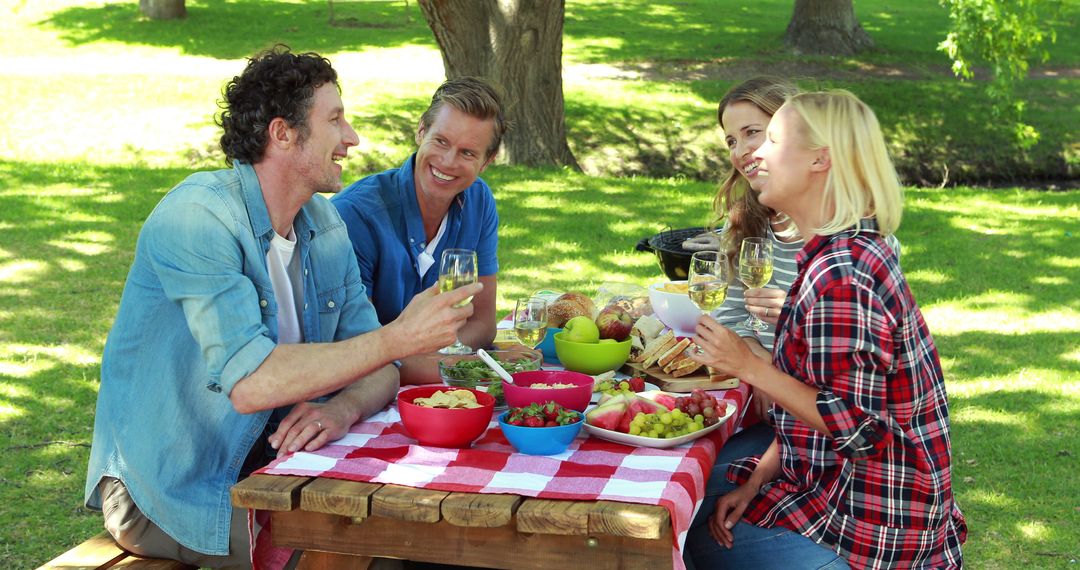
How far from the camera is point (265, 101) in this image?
3211 millimetres

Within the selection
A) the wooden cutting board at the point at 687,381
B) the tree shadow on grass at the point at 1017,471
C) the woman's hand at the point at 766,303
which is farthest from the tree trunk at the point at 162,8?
the woman's hand at the point at 766,303

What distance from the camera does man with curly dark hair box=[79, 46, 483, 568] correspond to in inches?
114

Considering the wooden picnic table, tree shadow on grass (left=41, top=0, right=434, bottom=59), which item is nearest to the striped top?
the wooden picnic table

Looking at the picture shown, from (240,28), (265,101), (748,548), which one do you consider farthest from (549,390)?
(240,28)

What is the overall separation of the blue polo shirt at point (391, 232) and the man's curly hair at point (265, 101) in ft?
2.86

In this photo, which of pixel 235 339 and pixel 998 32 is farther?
pixel 998 32

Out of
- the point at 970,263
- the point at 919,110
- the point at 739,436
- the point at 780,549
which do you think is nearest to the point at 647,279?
the point at 970,263

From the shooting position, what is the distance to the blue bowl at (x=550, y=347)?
4055 millimetres

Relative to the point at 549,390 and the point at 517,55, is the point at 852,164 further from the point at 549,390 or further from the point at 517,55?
the point at 517,55

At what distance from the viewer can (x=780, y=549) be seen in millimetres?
3055

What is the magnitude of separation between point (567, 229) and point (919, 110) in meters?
8.68

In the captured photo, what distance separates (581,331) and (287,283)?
1030mm

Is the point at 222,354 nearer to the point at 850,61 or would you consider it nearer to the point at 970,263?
the point at 970,263

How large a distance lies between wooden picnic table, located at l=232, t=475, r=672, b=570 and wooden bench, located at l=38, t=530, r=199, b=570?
0.58 m
